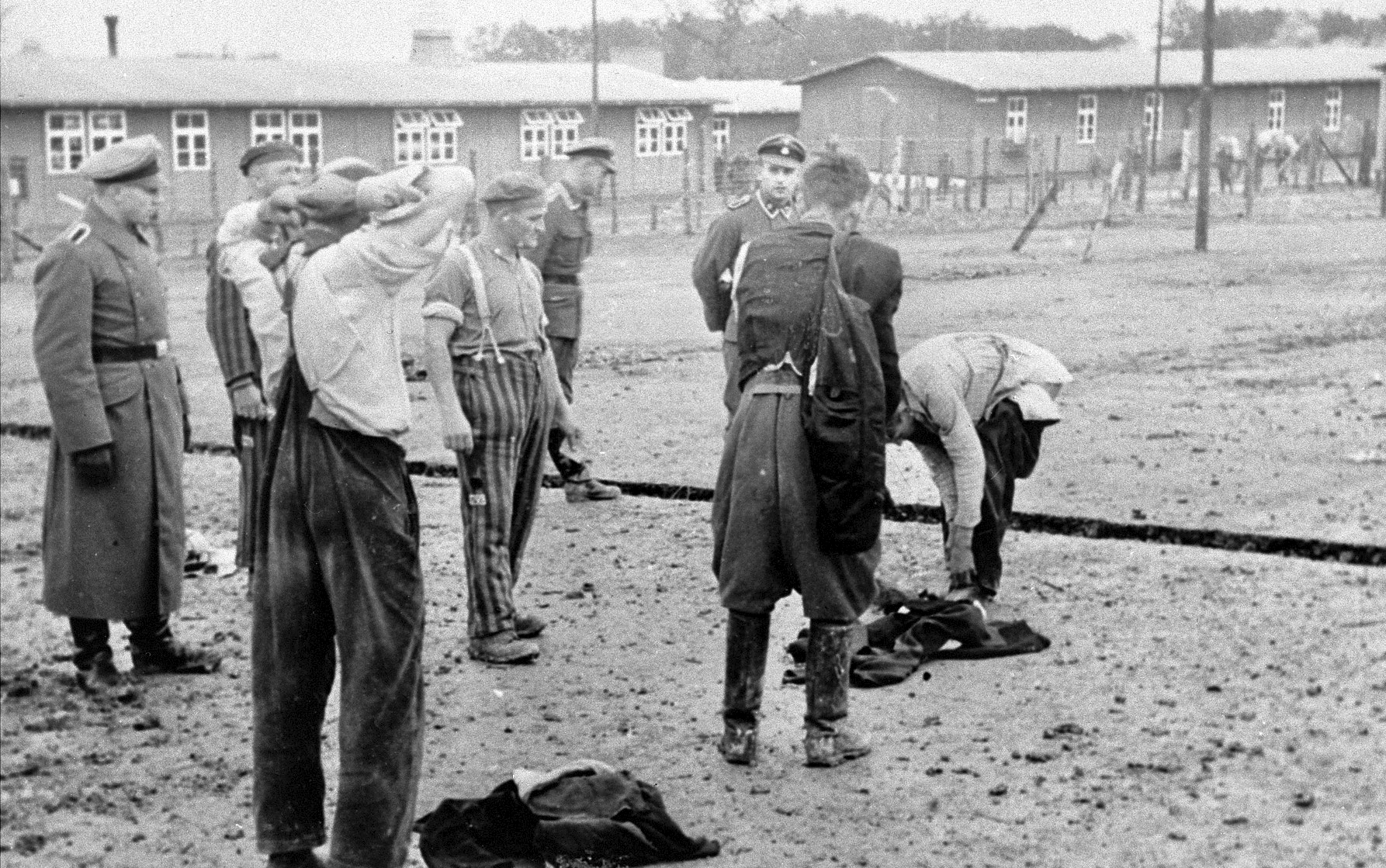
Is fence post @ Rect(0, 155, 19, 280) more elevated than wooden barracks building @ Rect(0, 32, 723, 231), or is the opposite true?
wooden barracks building @ Rect(0, 32, 723, 231)

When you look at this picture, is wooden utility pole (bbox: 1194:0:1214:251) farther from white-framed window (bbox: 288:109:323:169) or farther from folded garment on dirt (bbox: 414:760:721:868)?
folded garment on dirt (bbox: 414:760:721:868)

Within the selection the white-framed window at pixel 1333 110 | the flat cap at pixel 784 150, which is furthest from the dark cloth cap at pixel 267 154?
the white-framed window at pixel 1333 110

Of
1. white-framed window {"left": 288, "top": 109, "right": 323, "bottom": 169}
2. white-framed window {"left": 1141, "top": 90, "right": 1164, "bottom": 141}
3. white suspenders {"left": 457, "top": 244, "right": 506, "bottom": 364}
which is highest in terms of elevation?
white-framed window {"left": 1141, "top": 90, "right": 1164, "bottom": 141}

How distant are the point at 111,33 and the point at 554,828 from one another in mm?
50471

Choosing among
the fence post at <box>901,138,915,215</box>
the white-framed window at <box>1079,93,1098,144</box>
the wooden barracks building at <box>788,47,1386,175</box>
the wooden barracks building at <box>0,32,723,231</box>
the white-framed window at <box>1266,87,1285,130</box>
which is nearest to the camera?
the fence post at <box>901,138,915,215</box>

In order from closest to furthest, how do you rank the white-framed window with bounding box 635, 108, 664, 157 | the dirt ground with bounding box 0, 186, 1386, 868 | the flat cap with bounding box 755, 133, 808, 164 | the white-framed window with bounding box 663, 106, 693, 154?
the dirt ground with bounding box 0, 186, 1386, 868 → the flat cap with bounding box 755, 133, 808, 164 → the white-framed window with bounding box 635, 108, 664, 157 → the white-framed window with bounding box 663, 106, 693, 154

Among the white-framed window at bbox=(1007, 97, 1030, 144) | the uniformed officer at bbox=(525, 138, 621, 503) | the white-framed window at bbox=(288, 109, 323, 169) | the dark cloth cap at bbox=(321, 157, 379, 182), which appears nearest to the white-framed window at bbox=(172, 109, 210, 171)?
the white-framed window at bbox=(288, 109, 323, 169)

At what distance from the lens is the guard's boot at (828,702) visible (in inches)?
247

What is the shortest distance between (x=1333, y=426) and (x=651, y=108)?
125ft

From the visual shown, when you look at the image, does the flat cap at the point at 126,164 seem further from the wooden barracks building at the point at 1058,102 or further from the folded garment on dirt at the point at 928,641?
the wooden barracks building at the point at 1058,102

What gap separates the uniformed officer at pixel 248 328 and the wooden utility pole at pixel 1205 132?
21.4m

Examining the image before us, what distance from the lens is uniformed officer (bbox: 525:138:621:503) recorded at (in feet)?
33.9

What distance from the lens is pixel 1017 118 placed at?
54.8 m

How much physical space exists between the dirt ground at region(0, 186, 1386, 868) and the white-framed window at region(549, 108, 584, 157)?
3404 cm
